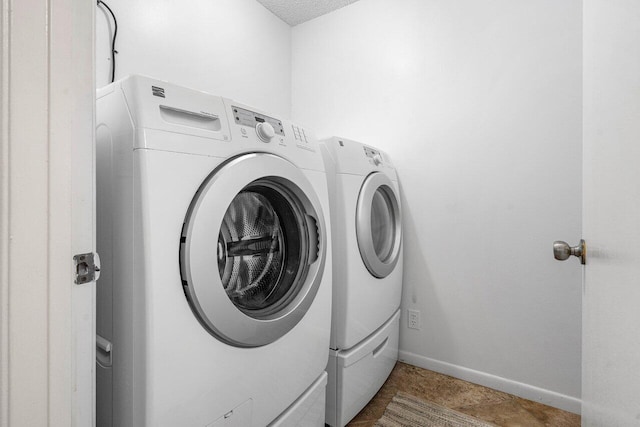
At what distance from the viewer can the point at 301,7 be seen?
203 centimetres

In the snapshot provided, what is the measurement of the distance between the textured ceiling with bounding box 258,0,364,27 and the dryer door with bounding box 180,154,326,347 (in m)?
1.54

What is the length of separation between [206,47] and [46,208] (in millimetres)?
1521

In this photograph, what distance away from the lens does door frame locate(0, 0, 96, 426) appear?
42 cm

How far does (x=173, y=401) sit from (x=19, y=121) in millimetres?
600

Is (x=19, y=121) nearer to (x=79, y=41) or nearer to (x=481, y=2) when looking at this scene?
(x=79, y=41)

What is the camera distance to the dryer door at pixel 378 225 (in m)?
1.32

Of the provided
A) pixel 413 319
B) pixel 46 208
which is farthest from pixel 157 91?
pixel 413 319

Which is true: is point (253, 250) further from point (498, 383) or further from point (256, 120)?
point (498, 383)

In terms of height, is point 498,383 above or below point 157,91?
below

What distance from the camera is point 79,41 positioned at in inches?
19.4

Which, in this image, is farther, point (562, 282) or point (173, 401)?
point (562, 282)

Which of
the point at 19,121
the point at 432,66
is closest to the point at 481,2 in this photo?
the point at 432,66

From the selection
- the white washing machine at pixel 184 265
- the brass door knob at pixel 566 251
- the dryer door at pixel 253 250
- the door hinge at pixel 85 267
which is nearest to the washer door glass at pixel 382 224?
the dryer door at pixel 253 250

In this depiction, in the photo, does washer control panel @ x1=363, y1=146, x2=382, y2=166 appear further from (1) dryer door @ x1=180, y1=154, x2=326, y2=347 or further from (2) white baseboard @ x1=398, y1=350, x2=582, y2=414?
(2) white baseboard @ x1=398, y1=350, x2=582, y2=414
